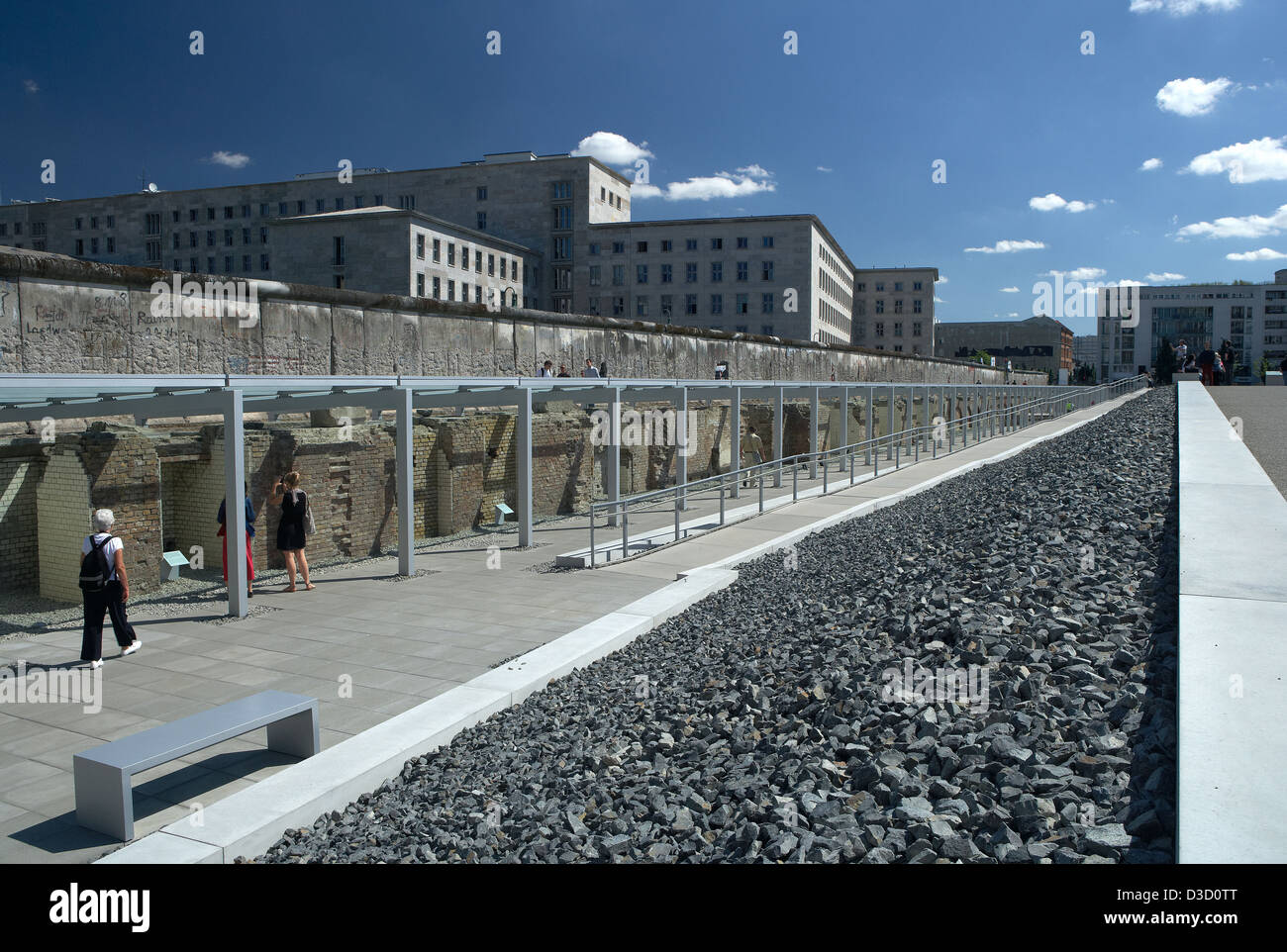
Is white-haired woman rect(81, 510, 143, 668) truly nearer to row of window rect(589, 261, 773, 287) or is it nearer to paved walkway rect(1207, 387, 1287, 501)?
paved walkway rect(1207, 387, 1287, 501)

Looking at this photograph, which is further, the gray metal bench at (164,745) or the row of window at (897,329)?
the row of window at (897,329)

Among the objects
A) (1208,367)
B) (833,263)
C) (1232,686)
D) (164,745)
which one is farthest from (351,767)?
(833,263)

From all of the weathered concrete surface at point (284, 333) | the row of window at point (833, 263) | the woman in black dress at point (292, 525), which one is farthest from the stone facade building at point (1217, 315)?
the woman in black dress at point (292, 525)

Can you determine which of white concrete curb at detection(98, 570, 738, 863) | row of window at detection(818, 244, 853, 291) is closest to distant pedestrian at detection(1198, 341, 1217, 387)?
white concrete curb at detection(98, 570, 738, 863)

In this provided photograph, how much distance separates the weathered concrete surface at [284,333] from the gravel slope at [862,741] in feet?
24.2

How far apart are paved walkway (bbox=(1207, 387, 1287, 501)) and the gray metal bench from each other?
383 inches

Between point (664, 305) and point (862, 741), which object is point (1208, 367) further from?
point (664, 305)

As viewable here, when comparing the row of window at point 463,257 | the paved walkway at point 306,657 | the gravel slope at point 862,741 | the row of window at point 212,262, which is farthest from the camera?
the row of window at point 212,262

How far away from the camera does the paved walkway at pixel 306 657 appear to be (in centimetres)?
530

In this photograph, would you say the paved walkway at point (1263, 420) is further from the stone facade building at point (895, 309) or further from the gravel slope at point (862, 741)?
the stone facade building at point (895, 309)

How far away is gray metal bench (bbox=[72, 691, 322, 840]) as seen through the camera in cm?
468

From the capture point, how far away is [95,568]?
7.39 m
